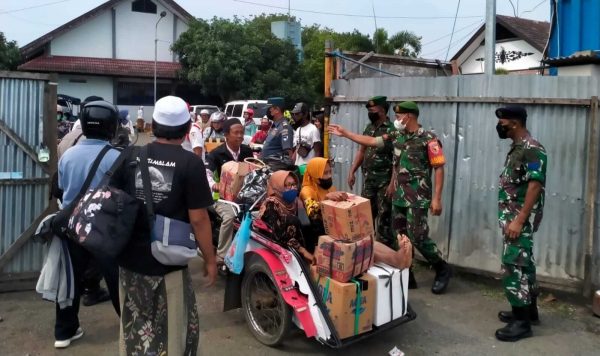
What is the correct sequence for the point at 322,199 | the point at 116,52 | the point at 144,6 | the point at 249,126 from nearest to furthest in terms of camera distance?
the point at 322,199, the point at 249,126, the point at 116,52, the point at 144,6

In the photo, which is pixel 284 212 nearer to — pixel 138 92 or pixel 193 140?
pixel 193 140

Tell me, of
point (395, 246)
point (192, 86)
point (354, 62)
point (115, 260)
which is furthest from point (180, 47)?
point (115, 260)

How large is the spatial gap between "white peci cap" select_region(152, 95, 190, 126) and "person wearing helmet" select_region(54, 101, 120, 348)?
3.21ft

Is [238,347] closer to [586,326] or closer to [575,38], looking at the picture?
[586,326]

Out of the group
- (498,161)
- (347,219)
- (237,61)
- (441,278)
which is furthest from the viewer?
(237,61)

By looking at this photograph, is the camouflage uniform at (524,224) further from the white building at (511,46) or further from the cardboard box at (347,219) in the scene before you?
the white building at (511,46)

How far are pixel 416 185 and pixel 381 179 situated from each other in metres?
0.74

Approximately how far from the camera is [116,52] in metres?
32.2

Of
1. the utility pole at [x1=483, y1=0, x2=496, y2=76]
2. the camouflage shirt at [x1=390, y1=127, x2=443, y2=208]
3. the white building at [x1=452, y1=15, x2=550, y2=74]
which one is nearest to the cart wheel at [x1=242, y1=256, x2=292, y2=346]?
the camouflage shirt at [x1=390, y1=127, x2=443, y2=208]

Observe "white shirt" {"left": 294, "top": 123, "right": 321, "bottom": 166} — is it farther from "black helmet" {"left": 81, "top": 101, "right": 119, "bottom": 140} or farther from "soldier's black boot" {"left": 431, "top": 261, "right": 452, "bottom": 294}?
"black helmet" {"left": 81, "top": 101, "right": 119, "bottom": 140}

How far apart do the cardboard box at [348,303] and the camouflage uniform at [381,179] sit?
211 centimetres

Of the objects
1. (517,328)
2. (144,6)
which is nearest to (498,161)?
(517,328)

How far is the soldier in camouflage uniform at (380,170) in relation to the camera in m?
5.94

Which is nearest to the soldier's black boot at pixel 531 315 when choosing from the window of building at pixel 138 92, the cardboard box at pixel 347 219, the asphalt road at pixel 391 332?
the asphalt road at pixel 391 332
